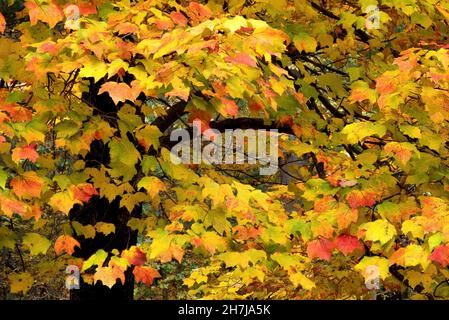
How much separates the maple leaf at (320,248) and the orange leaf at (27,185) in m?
2.04

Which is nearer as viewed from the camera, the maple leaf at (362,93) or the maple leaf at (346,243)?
the maple leaf at (346,243)

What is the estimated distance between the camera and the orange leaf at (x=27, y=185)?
4.29 m

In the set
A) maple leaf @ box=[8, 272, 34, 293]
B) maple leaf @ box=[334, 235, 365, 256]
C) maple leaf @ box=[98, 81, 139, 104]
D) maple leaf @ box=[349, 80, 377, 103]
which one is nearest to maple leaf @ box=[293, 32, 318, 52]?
maple leaf @ box=[349, 80, 377, 103]

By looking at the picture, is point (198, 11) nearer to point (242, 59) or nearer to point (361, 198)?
point (242, 59)

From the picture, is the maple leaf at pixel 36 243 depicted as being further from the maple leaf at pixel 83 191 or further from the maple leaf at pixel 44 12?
the maple leaf at pixel 44 12

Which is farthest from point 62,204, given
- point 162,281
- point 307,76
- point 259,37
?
point 162,281

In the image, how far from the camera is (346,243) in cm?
471

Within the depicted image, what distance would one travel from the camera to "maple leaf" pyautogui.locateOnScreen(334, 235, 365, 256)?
4.70 metres

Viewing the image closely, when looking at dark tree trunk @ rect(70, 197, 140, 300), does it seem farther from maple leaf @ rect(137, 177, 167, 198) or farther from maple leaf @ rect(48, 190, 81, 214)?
maple leaf @ rect(48, 190, 81, 214)

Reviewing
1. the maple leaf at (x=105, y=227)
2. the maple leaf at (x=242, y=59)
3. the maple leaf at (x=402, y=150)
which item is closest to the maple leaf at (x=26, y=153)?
the maple leaf at (x=242, y=59)

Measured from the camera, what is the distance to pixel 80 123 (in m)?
4.98

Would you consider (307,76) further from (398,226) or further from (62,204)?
(62,204)
